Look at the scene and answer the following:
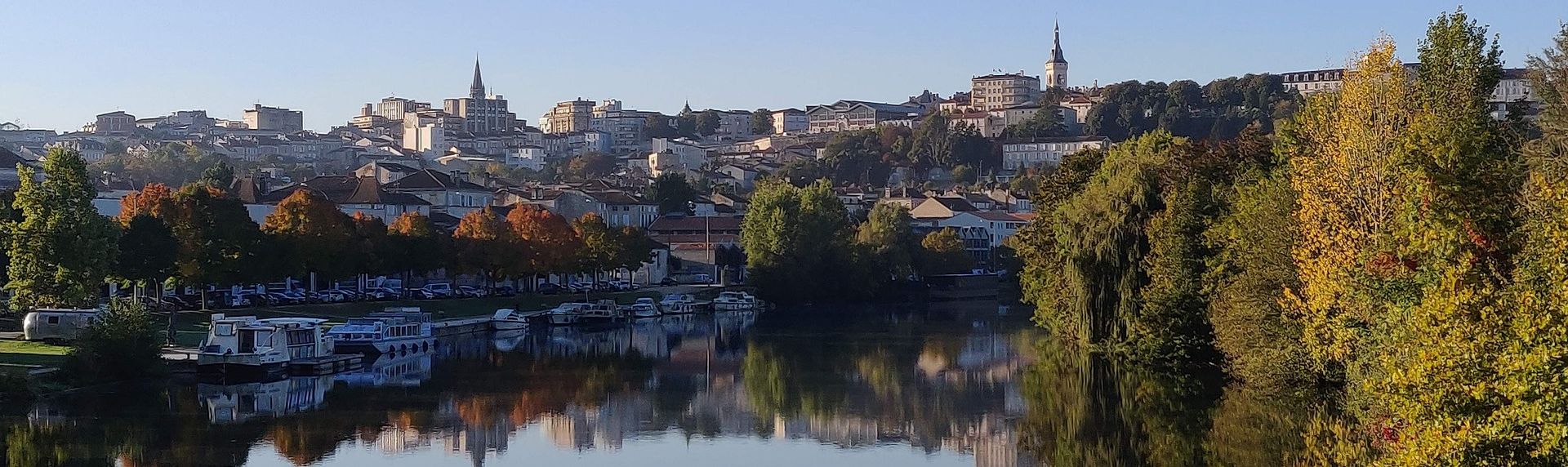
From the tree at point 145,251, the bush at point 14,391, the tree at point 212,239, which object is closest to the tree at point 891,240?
the tree at point 212,239

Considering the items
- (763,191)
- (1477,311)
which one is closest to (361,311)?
(763,191)

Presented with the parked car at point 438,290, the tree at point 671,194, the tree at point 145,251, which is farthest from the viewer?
the tree at point 671,194

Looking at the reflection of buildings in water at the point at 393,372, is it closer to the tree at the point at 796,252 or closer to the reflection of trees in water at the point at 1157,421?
the reflection of trees in water at the point at 1157,421

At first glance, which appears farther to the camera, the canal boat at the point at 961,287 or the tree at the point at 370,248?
the canal boat at the point at 961,287

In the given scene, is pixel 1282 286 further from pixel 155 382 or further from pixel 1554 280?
pixel 155 382

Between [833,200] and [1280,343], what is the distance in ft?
201

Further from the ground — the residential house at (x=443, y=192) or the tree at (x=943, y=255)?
the residential house at (x=443, y=192)

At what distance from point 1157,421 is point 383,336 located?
2838 cm

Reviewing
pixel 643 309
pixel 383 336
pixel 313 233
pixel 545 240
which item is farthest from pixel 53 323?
pixel 545 240

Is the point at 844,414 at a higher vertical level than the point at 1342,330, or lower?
lower

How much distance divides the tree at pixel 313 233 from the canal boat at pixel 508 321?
606 centimetres

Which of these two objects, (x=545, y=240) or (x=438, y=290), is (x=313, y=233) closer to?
(x=438, y=290)

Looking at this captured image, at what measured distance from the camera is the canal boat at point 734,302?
3344 inches

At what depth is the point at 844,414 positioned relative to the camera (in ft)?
127
